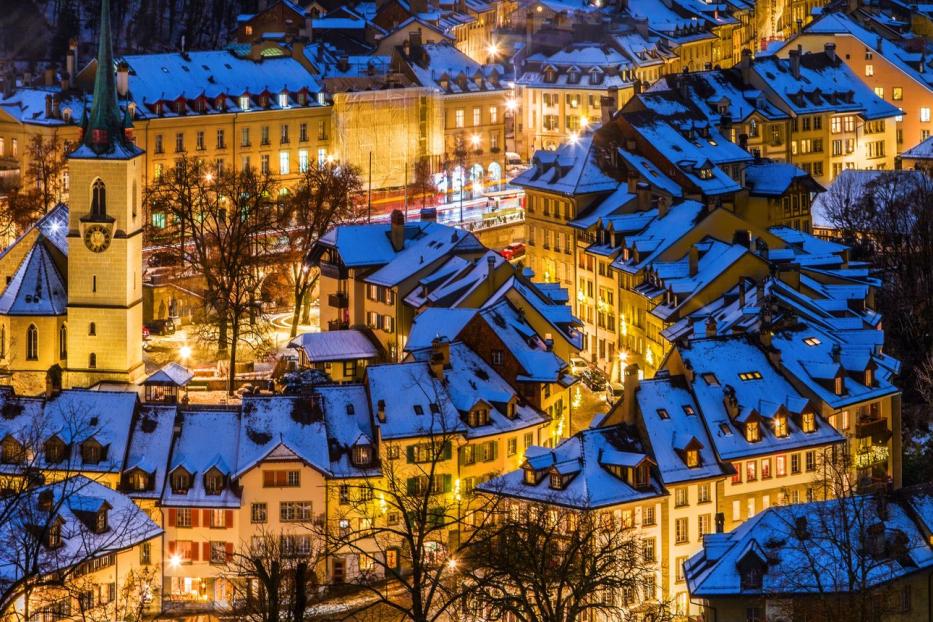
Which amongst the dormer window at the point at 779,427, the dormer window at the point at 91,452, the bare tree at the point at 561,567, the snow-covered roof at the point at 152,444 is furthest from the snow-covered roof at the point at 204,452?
the dormer window at the point at 779,427

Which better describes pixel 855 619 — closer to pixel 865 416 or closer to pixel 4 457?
pixel 865 416

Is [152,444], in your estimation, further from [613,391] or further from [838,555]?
[613,391]

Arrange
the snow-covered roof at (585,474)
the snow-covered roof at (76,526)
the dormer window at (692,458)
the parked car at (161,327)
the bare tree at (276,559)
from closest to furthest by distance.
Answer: the snow-covered roof at (76,526)
the bare tree at (276,559)
the snow-covered roof at (585,474)
the dormer window at (692,458)
the parked car at (161,327)

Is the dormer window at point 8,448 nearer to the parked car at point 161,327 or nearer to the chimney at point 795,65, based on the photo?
the parked car at point 161,327

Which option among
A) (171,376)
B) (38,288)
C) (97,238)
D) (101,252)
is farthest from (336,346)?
(38,288)

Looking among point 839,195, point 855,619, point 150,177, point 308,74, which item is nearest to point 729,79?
point 839,195

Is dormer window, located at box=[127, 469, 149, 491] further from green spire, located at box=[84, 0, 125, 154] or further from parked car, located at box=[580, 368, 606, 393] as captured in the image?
parked car, located at box=[580, 368, 606, 393]

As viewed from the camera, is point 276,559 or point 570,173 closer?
point 276,559
